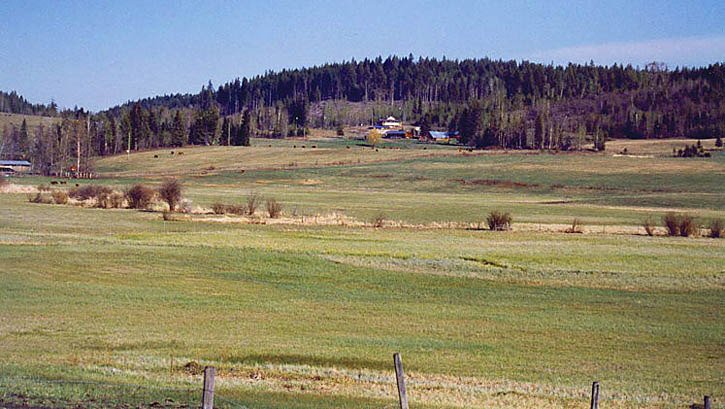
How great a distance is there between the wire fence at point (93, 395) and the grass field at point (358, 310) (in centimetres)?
10

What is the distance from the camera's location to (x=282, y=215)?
209 ft

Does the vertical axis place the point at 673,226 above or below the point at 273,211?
below

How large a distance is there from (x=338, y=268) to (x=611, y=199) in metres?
56.5

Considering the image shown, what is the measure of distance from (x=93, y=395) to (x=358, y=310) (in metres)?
14.2

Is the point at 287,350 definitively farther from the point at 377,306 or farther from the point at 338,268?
the point at 338,268

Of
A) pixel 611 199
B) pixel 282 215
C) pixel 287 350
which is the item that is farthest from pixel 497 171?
pixel 287 350

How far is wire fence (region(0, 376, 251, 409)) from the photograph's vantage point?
43.4 ft

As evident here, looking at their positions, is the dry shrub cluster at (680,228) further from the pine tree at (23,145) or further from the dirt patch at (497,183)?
the pine tree at (23,145)

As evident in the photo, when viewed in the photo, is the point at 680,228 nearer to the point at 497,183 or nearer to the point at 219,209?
the point at 219,209

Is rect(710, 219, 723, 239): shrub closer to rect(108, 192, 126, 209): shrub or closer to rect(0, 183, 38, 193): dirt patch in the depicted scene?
rect(108, 192, 126, 209): shrub

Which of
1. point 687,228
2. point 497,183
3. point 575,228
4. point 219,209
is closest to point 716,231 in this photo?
point 687,228

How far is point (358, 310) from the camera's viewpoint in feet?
90.4

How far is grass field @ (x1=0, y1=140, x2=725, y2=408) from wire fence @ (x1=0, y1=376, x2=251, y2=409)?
10 cm

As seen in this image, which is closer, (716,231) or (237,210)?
(716,231)
